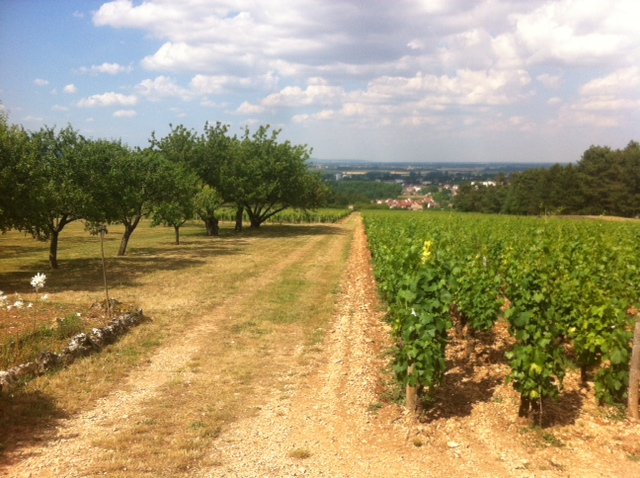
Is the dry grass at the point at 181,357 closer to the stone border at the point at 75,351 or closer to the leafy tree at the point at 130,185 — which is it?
the stone border at the point at 75,351

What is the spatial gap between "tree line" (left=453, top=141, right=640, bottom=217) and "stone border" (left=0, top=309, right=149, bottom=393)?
57995mm

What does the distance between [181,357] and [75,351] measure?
196 centimetres

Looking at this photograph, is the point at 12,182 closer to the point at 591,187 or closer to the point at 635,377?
the point at 635,377

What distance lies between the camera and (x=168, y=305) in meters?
13.3

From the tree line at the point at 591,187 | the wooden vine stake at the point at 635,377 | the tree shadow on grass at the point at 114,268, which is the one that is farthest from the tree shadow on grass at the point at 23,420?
the tree line at the point at 591,187

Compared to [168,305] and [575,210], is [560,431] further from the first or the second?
[575,210]

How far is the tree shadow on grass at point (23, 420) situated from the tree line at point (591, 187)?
60878 mm

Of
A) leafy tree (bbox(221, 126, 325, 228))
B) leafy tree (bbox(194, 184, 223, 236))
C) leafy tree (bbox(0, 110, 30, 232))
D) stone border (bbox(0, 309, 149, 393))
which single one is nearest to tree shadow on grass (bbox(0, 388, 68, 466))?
stone border (bbox(0, 309, 149, 393))

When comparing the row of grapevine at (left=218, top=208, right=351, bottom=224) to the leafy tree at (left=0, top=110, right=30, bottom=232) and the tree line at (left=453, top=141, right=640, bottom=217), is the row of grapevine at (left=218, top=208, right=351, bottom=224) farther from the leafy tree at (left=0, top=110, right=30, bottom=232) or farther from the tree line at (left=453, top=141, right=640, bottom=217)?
the leafy tree at (left=0, top=110, right=30, bottom=232)

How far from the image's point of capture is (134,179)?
23.5m

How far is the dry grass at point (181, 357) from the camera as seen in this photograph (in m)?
6.05

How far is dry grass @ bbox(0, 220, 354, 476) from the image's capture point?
605 cm

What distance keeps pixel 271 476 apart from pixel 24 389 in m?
4.59

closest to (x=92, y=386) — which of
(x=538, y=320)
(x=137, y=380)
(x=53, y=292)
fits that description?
(x=137, y=380)
